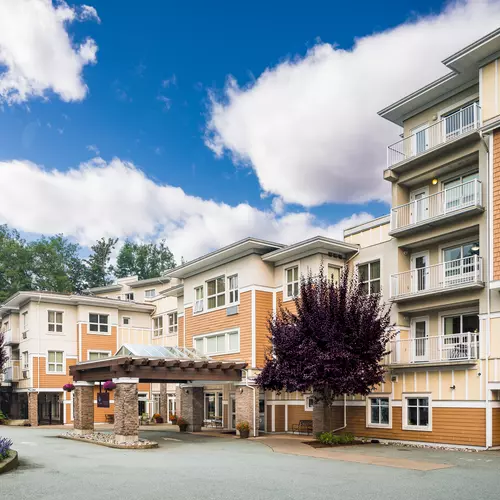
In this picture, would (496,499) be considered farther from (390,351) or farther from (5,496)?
(390,351)

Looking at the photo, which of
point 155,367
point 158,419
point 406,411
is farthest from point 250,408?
point 158,419

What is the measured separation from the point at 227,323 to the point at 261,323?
236 cm

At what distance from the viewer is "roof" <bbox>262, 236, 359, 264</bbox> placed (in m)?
27.1

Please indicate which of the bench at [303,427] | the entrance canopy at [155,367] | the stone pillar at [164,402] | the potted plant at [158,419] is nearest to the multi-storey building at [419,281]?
the bench at [303,427]

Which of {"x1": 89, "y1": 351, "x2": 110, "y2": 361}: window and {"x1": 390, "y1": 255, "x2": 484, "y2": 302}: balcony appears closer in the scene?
{"x1": 390, "y1": 255, "x2": 484, "y2": 302}: balcony

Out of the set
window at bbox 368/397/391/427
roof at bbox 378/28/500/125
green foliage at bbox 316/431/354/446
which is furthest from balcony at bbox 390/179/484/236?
green foliage at bbox 316/431/354/446

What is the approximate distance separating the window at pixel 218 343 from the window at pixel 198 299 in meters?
1.60

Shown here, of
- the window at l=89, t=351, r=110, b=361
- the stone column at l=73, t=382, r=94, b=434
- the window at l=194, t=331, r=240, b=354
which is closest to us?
the stone column at l=73, t=382, r=94, b=434

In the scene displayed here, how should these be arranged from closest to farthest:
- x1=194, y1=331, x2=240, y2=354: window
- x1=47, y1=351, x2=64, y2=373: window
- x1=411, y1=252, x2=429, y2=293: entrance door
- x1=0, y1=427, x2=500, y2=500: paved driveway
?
x1=0, y1=427, x2=500, y2=500: paved driveway, x1=411, y1=252, x2=429, y2=293: entrance door, x1=194, y1=331, x2=240, y2=354: window, x1=47, y1=351, x2=64, y2=373: window

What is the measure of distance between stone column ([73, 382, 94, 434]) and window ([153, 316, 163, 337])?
17.1m

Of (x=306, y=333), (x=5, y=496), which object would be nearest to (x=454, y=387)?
(x=306, y=333)

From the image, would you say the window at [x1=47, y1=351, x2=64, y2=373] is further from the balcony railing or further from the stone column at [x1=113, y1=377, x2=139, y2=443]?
the balcony railing

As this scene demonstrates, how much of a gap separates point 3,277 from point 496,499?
6479 cm

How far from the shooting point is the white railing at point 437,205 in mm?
22964
